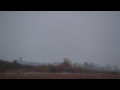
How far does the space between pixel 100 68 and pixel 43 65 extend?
145cm

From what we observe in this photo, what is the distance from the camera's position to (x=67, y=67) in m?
3.84

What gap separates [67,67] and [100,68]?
2.75 feet
